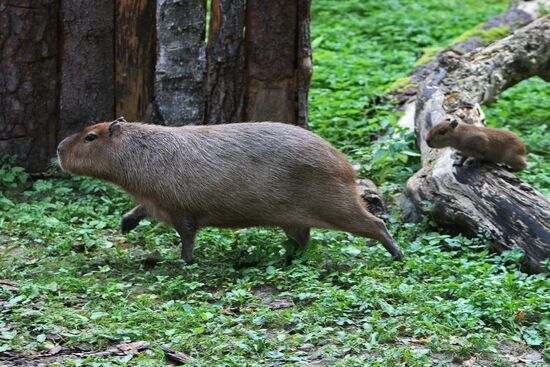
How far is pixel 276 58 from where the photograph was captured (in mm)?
8438

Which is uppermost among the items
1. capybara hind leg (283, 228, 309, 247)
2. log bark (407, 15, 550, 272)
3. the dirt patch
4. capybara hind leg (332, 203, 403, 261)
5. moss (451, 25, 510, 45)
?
moss (451, 25, 510, 45)

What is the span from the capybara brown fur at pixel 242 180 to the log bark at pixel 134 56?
1.43 m

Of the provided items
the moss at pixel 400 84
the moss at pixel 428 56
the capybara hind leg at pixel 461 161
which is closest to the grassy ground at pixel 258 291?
the capybara hind leg at pixel 461 161

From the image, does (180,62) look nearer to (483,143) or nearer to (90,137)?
(90,137)

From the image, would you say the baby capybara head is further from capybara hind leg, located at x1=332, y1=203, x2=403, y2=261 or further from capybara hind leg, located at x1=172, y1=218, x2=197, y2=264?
capybara hind leg, located at x1=332, y1=203, x2=403, y2=261

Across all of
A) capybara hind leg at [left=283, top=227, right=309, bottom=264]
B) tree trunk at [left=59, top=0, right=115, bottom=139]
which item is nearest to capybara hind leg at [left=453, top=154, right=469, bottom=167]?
capybara hind leg at [left=283, top=227, right=309, bottom=264]

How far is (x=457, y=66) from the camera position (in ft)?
32.0

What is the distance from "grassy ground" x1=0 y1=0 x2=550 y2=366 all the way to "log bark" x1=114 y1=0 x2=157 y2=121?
33.9 inches

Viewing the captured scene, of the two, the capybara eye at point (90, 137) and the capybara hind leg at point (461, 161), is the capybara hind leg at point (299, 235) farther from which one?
the capybara eye at point (90, 137)

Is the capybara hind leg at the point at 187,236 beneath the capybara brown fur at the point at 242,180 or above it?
beneath

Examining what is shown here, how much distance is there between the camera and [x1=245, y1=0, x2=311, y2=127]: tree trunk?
8.37 m

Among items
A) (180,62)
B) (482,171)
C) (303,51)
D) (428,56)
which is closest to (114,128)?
(180,62)

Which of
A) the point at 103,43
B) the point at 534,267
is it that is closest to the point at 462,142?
the point at 534,267

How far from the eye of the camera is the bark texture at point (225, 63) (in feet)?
27.3
